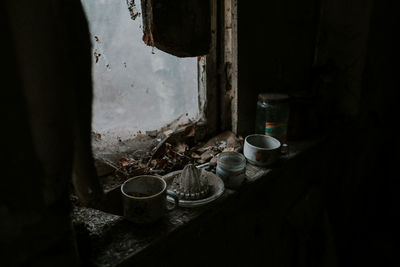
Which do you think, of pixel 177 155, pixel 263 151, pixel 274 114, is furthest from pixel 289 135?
pixel 177 155

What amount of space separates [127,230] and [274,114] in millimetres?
699

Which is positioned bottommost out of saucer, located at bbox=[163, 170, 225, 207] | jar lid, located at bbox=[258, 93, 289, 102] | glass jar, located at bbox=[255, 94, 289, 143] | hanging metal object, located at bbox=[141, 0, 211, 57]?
saucer, located at bbox=[163, 170, 225, 207]

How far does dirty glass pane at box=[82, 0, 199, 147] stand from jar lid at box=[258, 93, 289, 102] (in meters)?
0.27

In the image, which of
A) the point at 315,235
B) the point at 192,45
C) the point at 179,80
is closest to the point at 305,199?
the point at 315,235

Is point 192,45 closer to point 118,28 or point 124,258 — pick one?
point 118,28

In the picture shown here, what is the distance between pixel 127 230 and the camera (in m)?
0.79

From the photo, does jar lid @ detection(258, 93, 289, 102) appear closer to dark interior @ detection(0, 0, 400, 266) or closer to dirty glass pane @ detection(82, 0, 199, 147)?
dark interior @ detection(0, 0, 400, 266)

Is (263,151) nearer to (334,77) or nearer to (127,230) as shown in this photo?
(127,230)

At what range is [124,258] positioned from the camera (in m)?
0.69

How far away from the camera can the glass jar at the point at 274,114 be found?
3.84 feet

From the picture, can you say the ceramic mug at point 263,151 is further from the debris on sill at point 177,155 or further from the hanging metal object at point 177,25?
the hanging metal object at point 177,25

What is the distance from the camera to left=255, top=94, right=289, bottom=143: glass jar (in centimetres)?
117

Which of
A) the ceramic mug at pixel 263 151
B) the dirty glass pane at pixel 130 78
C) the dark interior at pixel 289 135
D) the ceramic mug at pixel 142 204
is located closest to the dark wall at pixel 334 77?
the dark interior at pixel 289 135

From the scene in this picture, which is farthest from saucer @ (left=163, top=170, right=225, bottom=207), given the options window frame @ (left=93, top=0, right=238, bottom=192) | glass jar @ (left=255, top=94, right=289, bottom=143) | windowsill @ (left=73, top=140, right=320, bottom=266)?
glass jar @ (left=255, top=94, right=289, bottom=143)
